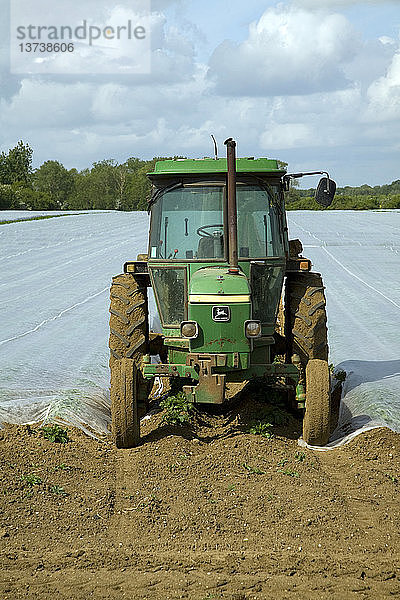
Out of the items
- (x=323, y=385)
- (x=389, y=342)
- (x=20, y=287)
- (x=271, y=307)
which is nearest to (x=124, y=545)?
(x=323, y=385)

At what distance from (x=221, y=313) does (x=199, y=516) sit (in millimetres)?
1783

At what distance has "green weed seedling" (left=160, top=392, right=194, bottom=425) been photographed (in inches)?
299

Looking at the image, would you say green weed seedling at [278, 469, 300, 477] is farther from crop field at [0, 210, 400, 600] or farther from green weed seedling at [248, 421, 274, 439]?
green weed seedling at [248, 421, 274, 439]

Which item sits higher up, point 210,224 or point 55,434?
point 210,224

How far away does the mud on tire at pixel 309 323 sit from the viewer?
7.66 metres

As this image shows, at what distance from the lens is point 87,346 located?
11.4m

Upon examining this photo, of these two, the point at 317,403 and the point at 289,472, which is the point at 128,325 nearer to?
the point at 317,403

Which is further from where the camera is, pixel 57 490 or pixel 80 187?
pixel 80 187

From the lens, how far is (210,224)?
7.38 meters

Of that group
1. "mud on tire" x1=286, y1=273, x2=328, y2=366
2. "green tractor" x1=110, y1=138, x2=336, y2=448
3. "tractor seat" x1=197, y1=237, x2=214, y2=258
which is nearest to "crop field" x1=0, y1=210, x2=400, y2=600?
"green tractor" x1=110, y1=138, x2=336, y2=448

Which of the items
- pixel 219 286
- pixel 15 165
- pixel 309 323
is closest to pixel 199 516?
pixel 219 286

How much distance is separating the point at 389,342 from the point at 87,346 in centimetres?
444

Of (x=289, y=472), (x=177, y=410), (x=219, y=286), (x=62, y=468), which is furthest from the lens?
(x=177, y=410)

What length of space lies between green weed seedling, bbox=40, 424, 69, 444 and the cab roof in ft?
8.22
